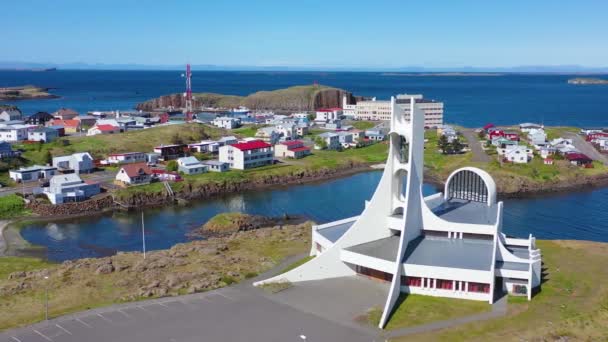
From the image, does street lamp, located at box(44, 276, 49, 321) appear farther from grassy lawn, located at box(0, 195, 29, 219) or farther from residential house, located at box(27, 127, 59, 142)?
residential house, located at box(27, 127, 59, 142)

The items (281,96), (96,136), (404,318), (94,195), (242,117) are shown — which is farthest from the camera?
(281,96)

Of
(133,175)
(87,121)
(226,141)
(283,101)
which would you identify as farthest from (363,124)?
(133,175)

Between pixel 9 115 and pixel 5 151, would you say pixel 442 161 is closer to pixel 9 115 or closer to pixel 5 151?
pixel 5 151

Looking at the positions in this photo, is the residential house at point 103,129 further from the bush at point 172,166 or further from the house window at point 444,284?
the house window at point 444,284

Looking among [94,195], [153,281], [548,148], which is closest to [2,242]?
[94,195]

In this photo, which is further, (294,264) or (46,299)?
(294,264)

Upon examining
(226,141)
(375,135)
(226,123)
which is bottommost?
(375,135)

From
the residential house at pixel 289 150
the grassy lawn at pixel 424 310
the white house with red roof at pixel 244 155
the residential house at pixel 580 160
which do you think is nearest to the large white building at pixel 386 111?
the residential house at pixel 289 150

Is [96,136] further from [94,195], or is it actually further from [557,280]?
[557,280]
